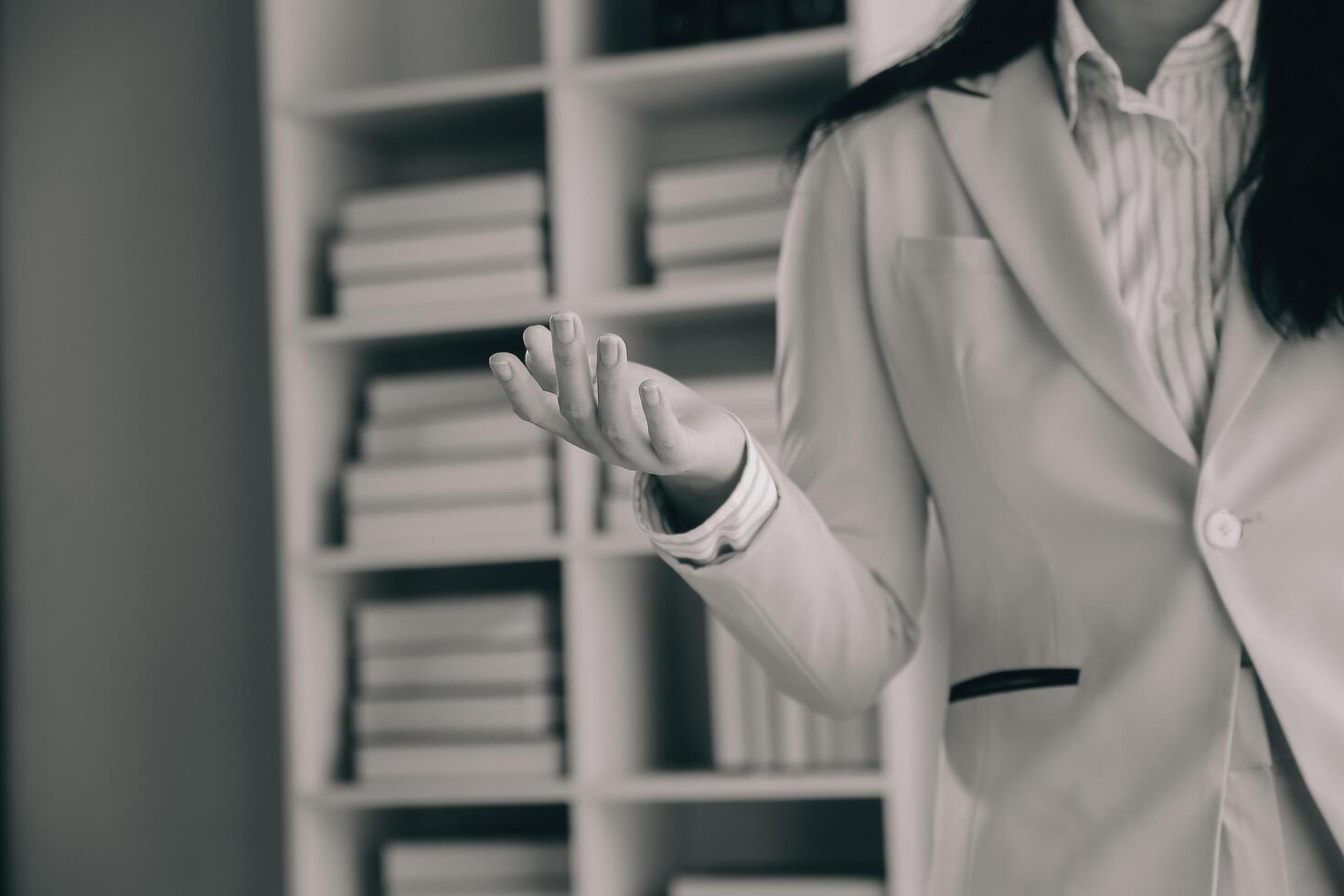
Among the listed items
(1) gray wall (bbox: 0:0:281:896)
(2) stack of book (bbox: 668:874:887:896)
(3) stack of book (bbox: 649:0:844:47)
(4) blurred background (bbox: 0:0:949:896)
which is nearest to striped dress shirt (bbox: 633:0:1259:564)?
(4) blurred background (bbox: 0:0:949:896)

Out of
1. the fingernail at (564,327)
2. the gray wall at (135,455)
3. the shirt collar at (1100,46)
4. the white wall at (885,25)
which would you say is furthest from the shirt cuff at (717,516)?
the gray wall at (135,455)

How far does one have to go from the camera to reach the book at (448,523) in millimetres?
2154

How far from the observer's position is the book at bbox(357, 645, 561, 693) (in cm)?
216

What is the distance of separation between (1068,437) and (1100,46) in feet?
0.91

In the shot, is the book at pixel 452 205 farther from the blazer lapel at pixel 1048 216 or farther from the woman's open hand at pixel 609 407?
the woman's open hand at pixel 609 407

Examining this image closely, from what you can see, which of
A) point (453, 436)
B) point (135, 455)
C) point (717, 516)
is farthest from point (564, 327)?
point (135, 455)

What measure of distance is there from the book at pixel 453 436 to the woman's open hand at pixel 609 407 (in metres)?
1.43

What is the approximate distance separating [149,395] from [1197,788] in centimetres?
239

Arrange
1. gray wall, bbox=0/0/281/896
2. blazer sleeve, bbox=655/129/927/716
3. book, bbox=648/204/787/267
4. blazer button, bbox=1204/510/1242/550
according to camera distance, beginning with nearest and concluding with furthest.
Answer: blazer button, bbox=1204/510/1242/550, blazer sleeve, bbox=655/129/927/716, book, bbox=648/204/787/267, gray wall, bbox=0/0/281/896

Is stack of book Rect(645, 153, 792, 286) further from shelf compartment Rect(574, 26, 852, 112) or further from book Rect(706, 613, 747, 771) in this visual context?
book Rect(706, 613, 747, 771)

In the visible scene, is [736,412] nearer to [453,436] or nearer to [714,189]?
[714,189]

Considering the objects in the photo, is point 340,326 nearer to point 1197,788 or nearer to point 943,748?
point 943,748

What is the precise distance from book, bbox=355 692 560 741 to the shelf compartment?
36.7 inches

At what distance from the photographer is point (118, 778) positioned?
274cm
